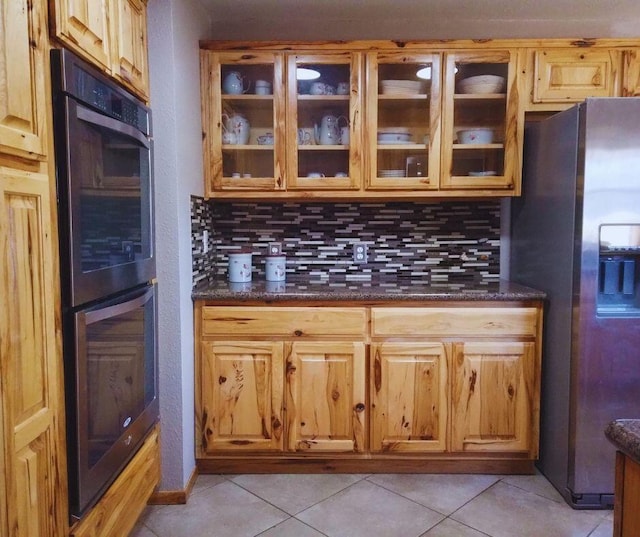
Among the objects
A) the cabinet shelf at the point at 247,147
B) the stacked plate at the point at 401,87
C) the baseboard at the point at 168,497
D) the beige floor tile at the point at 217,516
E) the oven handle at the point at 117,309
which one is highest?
the stacked plate at the point at 401,87

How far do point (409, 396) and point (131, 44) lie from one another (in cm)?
184

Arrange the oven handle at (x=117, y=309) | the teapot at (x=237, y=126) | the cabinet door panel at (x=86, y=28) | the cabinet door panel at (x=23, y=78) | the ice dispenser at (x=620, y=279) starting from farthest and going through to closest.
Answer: the teapot at (x=237, y=126)
the ice dispenser at (x=620, y=279)
the oven handle at (x=117, y=309)
the cabinet door panel at (x=86, y=28)
the cabinet door panel at (x=23, y=78)

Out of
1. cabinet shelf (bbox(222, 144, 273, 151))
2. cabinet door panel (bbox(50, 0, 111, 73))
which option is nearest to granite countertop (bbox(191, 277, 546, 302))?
cabinet shelf (bbox(222, 144, 273, 151))

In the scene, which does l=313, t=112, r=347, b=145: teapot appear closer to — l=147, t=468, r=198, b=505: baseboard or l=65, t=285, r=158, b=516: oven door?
l=65, t=285, r=158, b=516: oven door

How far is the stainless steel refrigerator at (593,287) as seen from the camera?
1869 mm

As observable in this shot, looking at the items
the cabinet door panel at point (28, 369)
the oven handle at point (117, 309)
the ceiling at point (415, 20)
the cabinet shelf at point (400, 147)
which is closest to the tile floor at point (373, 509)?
the cabinet door panel at point (28, 369)

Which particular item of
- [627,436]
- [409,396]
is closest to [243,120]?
[409,396]

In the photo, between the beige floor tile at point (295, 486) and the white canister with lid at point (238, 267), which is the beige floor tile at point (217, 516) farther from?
the white canister with lid at point (238, 267)

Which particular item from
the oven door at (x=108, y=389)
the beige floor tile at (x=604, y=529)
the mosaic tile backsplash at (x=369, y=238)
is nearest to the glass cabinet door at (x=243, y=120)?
the mosaic tile backsplash at (x=369, y=238)

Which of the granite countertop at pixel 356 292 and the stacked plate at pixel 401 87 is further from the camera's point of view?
the stacked plate at pixel 401 87

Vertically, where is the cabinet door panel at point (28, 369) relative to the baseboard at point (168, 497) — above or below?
above

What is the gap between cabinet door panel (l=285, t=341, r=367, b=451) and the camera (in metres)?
2.15

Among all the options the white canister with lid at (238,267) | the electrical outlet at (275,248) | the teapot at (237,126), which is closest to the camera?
the teapot at (237,126)

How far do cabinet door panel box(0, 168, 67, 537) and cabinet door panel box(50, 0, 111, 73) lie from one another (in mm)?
399
